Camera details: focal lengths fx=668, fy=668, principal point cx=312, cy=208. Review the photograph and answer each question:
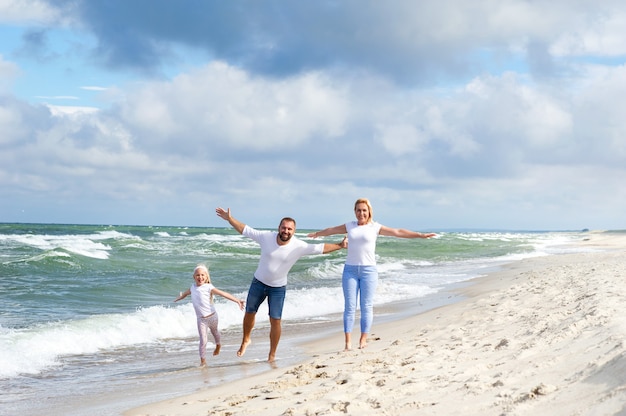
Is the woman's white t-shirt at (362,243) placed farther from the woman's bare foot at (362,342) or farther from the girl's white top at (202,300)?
the girl's white top at (202,300)

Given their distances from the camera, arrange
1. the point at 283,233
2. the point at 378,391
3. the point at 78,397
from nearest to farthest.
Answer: the point at 378,391
the point at 78,397
the point at 283,233

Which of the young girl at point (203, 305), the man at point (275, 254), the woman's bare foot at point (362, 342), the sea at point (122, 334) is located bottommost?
the sea at point (122, 334)

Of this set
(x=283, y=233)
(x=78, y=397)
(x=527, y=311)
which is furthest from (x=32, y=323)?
(x=527, y=311)

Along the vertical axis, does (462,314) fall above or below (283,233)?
below

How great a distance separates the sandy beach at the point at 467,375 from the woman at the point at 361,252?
0.63 meters

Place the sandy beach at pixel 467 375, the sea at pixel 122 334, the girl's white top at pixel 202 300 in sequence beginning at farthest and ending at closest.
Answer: the girl's white top at pixel 202 300 < the sea at pixel 122 334 < the sandy beach at pixel 467 375

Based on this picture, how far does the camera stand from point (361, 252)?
26.7 ft

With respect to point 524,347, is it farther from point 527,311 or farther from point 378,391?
point 527,311

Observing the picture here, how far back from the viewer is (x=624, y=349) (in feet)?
16.0

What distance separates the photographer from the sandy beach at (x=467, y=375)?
4457 millimetres

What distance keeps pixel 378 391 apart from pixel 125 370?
426 cm

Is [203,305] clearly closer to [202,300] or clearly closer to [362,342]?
[202,300]

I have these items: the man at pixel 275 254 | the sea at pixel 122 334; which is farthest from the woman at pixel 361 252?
the sea at pixel 122 334

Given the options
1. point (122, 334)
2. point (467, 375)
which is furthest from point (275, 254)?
point (122, 334)
